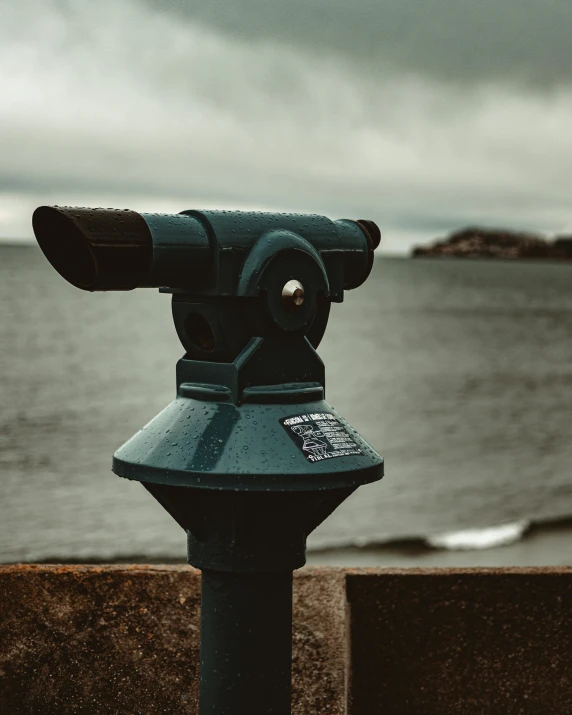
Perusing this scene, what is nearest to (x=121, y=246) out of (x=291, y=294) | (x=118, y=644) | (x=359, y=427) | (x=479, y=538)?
(x=291, y=294)

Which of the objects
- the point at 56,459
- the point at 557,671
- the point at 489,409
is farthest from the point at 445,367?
the point at 557,671

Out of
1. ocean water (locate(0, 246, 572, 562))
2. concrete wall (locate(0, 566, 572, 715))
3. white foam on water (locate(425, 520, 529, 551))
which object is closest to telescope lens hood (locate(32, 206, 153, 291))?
concrete wall (locate(0, 566, 572, 715))

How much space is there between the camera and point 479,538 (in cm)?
1088

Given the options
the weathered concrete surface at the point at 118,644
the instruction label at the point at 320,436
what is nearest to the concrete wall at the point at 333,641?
the weathered concrete surface at the point at 118,644

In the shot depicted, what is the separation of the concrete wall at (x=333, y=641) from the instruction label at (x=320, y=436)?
102 centimetres

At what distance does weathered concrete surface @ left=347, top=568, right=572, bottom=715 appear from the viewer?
2.77m

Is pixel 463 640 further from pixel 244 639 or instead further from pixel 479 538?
pixel 479 538

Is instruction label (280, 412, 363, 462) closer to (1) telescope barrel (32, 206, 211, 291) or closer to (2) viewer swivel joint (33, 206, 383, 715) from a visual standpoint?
(2) viewer swivel joint (33, 206, 383, 715)

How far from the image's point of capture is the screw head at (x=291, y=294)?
177 cm

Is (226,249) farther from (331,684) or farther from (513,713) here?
(513,713)

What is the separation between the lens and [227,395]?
179 centimetres

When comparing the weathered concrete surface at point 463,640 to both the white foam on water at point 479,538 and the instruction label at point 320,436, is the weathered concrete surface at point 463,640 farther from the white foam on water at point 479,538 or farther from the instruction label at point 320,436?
the white foam on water at point 479,538

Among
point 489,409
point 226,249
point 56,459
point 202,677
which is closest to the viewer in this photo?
point 226,249

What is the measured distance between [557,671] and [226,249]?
1727mm
